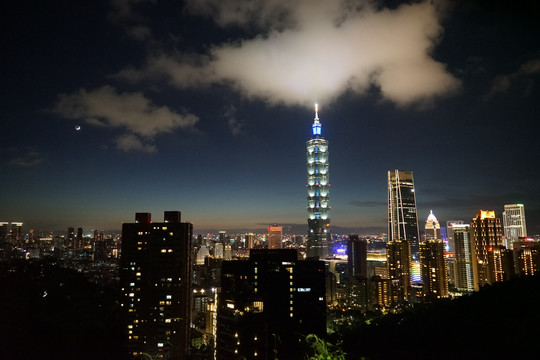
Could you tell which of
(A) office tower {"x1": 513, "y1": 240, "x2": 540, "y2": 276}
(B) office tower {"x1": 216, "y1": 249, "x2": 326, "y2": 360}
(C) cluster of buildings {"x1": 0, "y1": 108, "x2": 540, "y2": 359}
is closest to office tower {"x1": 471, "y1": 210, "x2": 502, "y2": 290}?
(C) cluster of buildings {"x1": 0, "y1": 108, "x2": 540, "y2": 359}

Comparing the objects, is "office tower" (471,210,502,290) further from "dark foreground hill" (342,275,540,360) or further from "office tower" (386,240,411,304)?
"dark foreground hill" (342,275,540,360)

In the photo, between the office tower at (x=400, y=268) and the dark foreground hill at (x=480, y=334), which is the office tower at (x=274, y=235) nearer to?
the office tower at (x=400, y=268)

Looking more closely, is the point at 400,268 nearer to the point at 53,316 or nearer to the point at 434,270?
the point at 434,270

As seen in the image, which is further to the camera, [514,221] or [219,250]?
[514,221]

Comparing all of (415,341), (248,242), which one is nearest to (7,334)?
(415,341)

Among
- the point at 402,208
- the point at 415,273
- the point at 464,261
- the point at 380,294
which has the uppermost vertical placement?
the point at 402,208

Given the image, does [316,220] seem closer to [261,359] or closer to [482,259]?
[482,259]

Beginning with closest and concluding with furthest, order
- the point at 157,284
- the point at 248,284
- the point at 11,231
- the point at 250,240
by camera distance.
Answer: the point at 11,231 < the point at 157,284 < the point at 248,284 < the point at 250,240

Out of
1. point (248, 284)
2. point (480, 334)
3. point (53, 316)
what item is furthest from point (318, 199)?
point (53, 316)
